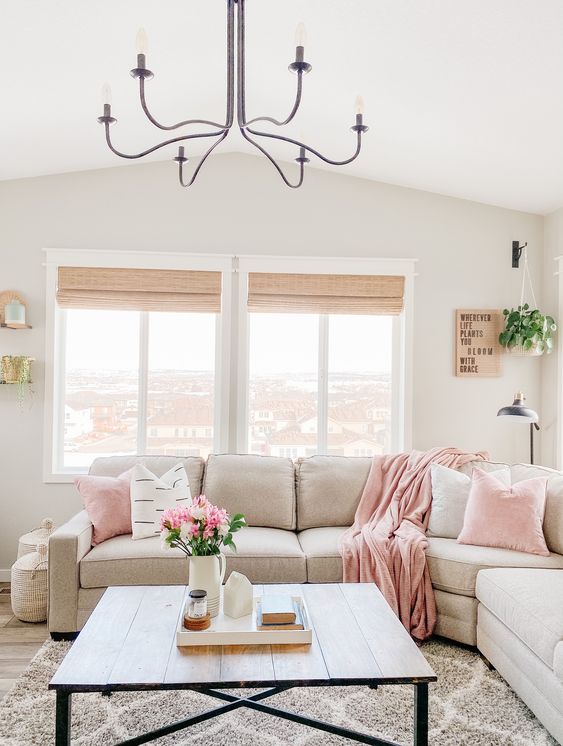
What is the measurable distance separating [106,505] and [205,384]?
1.22 m

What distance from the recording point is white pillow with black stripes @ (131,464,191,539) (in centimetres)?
322

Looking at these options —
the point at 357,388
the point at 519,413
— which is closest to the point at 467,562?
the point at 519,413

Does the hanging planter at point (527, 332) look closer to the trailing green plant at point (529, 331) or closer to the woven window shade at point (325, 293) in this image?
the trailing green plant at point (529, 331)

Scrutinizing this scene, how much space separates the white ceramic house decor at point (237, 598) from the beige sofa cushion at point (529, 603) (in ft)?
3.62

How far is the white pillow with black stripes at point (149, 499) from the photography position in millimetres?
3217

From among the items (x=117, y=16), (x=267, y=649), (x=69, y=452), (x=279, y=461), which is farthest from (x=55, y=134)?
(x=267, y=649)

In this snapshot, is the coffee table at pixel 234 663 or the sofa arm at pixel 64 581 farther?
the sofa arm at pixel 64 581

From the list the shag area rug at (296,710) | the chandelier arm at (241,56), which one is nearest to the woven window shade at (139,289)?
the chandelier arm at (241,56)

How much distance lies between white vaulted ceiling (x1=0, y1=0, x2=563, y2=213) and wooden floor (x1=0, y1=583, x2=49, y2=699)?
283 centimetres

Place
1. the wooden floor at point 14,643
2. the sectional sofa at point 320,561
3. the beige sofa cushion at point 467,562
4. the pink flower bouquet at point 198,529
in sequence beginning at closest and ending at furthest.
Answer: the pink flower bouquet at point 198,529 < the sectional sofa at point 320,561 < the wooden floor at point 14,643 < the beige sofa cushion at point 467,562

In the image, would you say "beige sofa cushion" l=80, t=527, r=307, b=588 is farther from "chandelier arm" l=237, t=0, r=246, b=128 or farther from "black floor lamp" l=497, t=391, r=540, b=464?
"chandelier arm" l=237, t=0, r=246, b=128

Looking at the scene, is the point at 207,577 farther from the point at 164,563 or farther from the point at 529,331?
the point at 529,331

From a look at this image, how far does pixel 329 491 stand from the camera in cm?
367

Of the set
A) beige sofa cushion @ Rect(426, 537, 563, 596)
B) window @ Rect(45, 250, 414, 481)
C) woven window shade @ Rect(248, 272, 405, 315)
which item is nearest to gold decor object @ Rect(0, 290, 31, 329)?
window @ Rect(45, 250, 414, 481)
